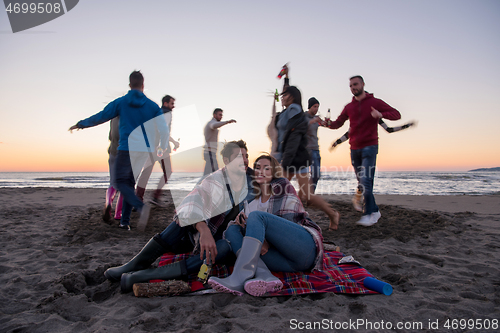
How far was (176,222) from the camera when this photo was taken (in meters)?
2.22

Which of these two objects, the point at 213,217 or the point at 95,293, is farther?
the point at 213,217

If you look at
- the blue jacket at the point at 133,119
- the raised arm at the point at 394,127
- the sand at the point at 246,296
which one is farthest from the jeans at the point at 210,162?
the raised arm at the point at 394,127

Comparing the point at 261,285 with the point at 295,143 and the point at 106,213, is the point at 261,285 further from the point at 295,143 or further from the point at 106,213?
the point at 106,213

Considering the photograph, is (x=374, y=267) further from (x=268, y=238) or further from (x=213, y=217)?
(x=213, y=217)

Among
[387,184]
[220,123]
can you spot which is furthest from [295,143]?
[387,184]

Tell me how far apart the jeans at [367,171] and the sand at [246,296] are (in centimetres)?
56

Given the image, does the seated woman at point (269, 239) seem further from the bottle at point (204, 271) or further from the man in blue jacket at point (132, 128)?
the man in blue jacket at point (132, 128)

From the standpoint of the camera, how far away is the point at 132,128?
12.0 feet

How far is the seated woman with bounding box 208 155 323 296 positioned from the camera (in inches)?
78.7

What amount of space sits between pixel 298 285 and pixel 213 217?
0.87 meters

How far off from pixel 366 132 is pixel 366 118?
8.2 inches

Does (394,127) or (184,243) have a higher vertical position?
(394,127)

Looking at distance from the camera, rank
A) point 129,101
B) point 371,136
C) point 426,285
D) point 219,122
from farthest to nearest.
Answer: point 219,122 < point 371,136 < point 129,101 < point 426,285

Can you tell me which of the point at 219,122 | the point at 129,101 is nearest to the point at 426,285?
the point at 129,101
